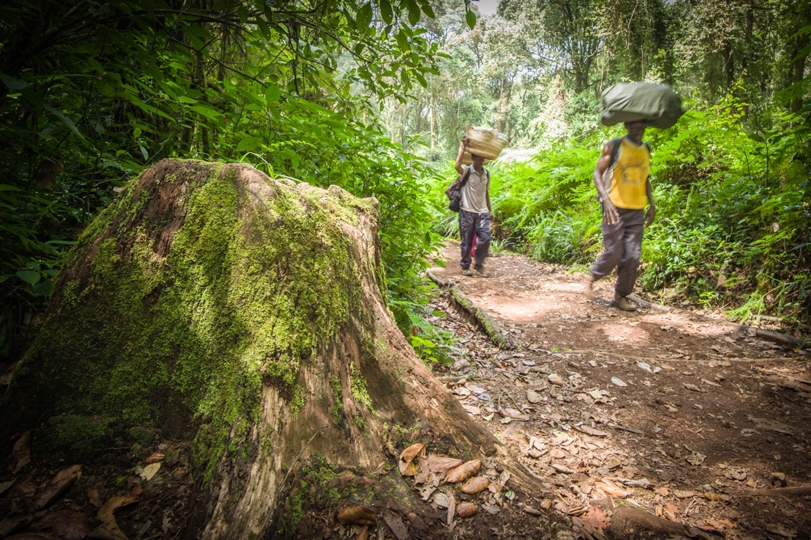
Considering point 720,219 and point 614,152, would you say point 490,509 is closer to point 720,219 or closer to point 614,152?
point 614,152

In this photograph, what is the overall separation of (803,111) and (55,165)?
6935 mm

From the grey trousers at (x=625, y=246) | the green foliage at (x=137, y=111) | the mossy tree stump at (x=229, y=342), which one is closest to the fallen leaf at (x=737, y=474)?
the mossy tree stump at (x=229, y=342)

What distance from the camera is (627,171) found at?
520 cm

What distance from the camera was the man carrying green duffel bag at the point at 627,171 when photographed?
4.81 metres

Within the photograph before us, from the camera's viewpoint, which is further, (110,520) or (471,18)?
(471,18)

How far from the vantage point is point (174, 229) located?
1.64m

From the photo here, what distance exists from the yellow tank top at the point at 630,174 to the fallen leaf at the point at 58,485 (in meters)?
6.11

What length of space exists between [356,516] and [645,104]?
5728 millimetres

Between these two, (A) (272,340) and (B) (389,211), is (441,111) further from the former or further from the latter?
(A) (272,340)

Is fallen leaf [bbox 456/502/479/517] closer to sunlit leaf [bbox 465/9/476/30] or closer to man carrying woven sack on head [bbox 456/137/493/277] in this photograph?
sunlit leaf [bbox 465/9/476/30]

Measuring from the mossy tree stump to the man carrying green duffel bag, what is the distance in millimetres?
4729

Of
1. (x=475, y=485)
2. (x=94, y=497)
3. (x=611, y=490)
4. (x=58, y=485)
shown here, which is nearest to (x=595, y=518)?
(x=611, y=490)

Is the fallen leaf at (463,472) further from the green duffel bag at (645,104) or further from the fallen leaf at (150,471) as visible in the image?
the green duffel bag at (645,104)

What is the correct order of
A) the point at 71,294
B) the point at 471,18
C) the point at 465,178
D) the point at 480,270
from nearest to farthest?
the point at 71,294, the point at 471,18, the point at 465,178, the point at 480,270
